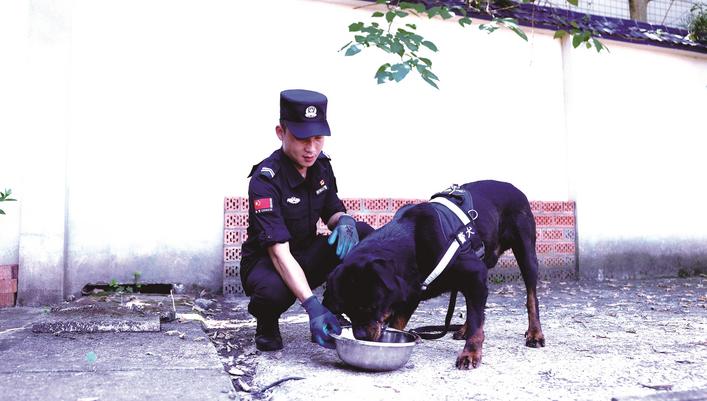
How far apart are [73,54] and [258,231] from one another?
117 inches

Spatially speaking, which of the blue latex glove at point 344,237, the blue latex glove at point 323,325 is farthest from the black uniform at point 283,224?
the blue latex glove at point 323,325

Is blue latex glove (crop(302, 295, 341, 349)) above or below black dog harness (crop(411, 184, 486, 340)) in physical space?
below

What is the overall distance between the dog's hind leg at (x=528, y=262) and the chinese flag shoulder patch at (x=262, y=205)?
4.98 feet

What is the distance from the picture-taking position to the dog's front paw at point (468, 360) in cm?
282

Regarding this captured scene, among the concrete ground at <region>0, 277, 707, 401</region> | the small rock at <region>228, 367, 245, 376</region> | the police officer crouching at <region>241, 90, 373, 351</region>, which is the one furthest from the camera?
the police officer crouching at <region>241, 90, 373, 351</region>

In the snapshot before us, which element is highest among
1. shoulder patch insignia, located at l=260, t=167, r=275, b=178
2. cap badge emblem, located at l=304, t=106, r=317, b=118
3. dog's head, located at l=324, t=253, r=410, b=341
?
cap badge emblem, located at l=304, t=106, r=317, b=118

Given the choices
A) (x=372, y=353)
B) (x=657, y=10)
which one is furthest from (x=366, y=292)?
(x=657, y=10)

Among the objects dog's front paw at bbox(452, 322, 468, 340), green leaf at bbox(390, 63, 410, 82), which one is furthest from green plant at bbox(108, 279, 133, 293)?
green leaf at bbox(390, 63, 410, 82)

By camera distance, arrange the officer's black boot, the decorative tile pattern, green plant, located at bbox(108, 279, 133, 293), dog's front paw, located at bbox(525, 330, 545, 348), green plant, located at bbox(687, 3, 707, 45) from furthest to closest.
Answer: green plant, located at bbox(687, 3, 707, 45), the decorative tile pattern, green plant, located at bbox(108, 279, 133, 293), dog's front paw, located at bbox(525, 330, 545, 348), the officer's black boot

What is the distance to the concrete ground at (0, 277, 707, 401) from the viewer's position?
2.38m

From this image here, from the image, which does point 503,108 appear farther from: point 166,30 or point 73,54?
point 73,54

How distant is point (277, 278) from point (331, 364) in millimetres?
521

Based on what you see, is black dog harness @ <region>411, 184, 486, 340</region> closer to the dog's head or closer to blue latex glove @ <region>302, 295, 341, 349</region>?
the dog's head

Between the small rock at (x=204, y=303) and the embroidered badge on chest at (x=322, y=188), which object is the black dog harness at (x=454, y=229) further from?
the small rock at (x=204, y=303)
